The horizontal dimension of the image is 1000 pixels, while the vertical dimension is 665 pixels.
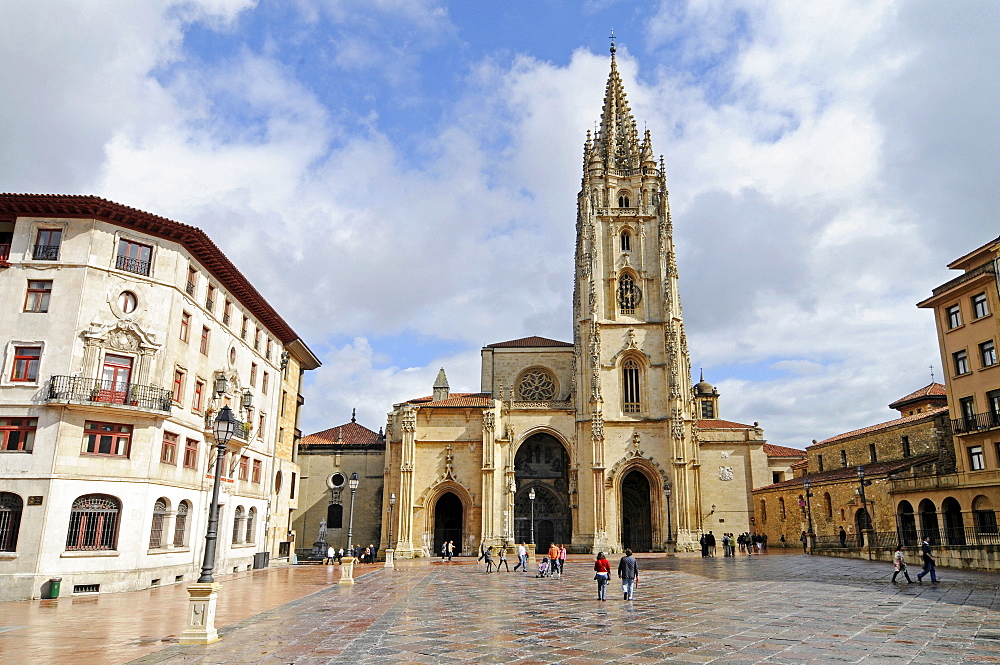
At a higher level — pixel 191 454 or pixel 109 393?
pixel 109 393

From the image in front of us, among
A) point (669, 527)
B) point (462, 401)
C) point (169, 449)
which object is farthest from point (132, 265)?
point (669, 527)

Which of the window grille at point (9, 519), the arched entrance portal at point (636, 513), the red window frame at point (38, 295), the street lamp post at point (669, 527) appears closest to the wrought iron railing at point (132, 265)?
the red window frame at point (38, 295)

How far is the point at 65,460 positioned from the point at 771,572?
2515 cm

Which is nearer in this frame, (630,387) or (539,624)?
(539,624)

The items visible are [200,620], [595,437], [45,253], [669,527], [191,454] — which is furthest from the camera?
[595,437]

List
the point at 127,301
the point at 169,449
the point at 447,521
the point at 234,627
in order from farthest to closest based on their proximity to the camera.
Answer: the point at 447,521 < the point at 169,449 < the point at 127,301 < the point at 234,627

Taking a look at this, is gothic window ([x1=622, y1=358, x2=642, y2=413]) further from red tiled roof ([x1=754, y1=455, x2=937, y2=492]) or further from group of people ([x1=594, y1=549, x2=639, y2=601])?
group of people ([x1=594, y1=549, x2=639, y2=601])

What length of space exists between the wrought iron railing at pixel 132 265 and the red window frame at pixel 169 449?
19.3 feet

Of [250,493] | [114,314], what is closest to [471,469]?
[250,493]

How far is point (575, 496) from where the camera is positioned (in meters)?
44.7

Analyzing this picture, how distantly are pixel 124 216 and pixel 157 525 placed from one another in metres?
10.9

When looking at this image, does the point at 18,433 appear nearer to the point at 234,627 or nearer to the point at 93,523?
the point at 93,523

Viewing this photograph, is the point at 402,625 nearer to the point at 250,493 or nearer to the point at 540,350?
the point at 250,493

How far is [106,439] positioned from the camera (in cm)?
2173
